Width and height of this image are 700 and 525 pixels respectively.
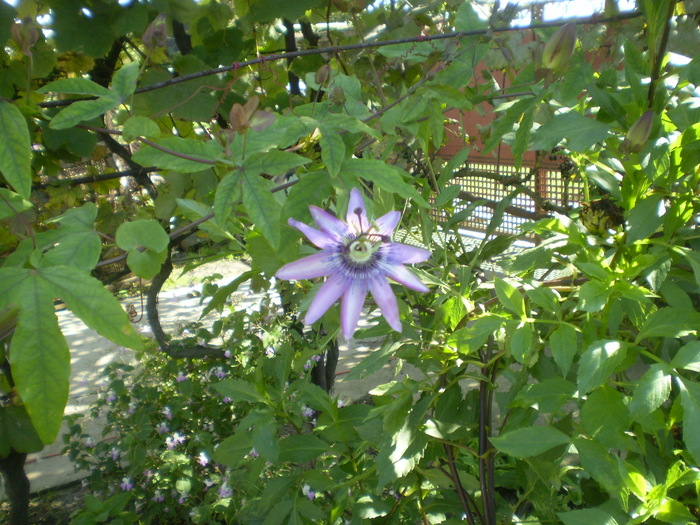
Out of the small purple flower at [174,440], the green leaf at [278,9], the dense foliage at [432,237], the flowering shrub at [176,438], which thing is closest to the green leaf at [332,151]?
the dense foliage at [432,237]

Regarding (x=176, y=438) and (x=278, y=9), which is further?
(x=176, y=438)

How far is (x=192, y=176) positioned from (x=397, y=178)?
0.62 m

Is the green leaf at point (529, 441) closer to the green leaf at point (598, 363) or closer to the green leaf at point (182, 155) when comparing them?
the green leaf at point (598, 363)

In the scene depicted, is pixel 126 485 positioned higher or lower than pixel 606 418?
lower

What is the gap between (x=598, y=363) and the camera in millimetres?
515

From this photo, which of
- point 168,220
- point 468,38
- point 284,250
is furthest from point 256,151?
point 168,220

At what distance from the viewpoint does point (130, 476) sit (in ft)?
5.53

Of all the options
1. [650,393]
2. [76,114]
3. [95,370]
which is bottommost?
[95,370]

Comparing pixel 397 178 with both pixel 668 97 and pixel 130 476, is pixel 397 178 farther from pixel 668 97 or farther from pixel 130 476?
pixel 130 476

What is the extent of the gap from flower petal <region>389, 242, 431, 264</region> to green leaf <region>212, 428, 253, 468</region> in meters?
0.57

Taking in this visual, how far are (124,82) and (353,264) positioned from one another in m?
0.29

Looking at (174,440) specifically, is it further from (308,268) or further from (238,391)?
(308,268)

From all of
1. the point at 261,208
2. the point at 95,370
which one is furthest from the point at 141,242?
the point at 95,370

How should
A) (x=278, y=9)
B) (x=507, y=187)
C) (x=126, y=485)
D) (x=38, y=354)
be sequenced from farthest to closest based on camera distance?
1. (x=507, y=187)
2. (x=126, y=485)
3. (x=278, y=9)
4. (x=38, y=354)
